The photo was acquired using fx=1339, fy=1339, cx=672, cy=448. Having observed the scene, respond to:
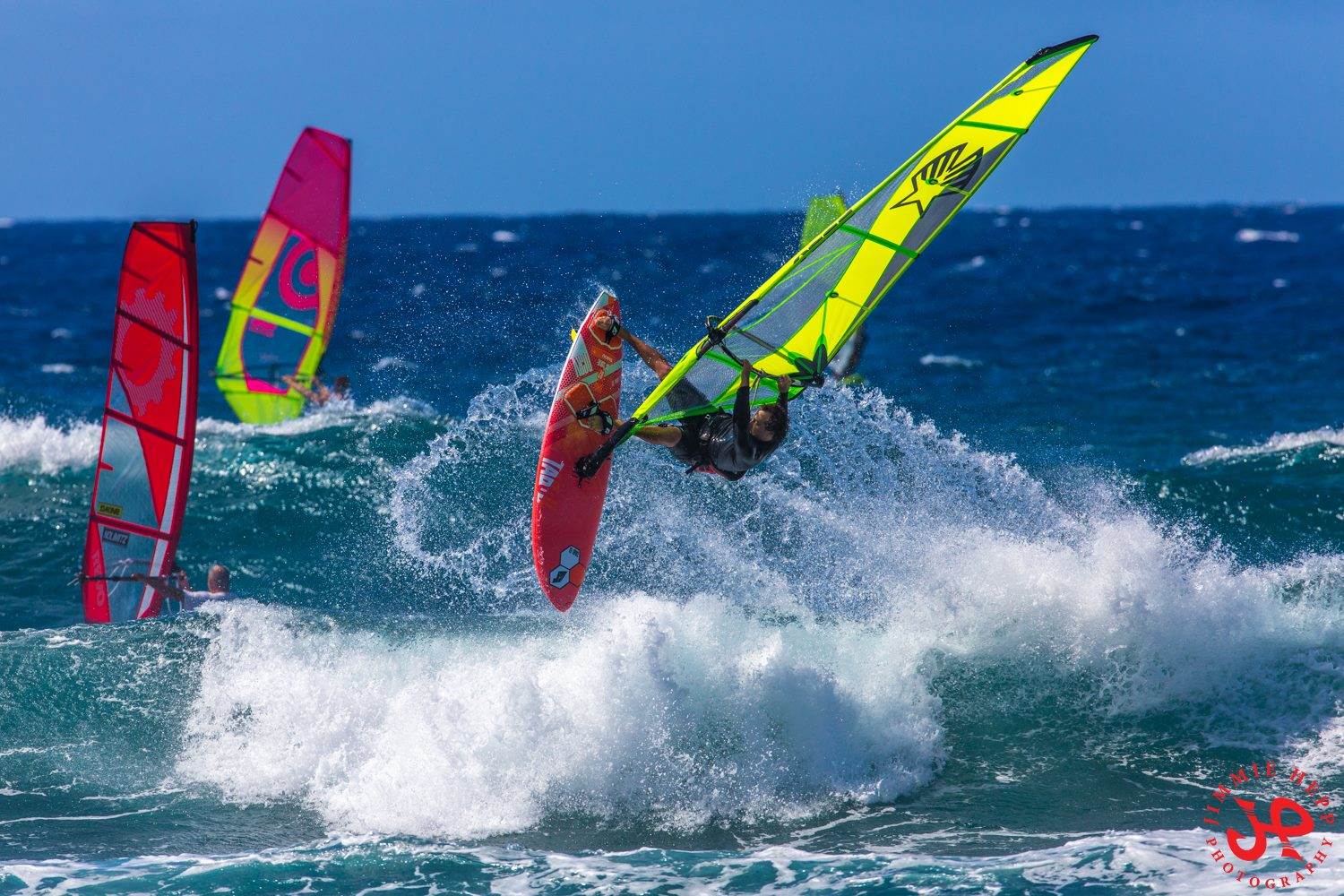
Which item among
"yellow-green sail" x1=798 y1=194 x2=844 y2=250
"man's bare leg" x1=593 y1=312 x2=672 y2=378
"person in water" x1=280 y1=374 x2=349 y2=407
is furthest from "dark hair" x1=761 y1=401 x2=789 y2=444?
"person in water" x1=280 y1=374 x2=349 y2=407

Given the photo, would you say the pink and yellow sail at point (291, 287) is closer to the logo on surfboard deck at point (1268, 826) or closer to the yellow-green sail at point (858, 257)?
the yellow-green sail at point (858, 257)

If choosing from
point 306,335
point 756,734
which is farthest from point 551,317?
point 756,734

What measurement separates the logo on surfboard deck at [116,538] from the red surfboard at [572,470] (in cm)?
300

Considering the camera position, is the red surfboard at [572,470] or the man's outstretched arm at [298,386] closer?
the red surfboard at [572,470]

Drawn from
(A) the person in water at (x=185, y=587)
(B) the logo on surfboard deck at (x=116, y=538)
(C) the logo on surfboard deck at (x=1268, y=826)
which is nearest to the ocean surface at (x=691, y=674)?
(C) the logo on surfboard deck at (x=1268, y=826)

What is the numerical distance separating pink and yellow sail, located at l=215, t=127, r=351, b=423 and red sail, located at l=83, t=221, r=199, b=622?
559 centimetres

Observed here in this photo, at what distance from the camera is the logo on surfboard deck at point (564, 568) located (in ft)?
23.7

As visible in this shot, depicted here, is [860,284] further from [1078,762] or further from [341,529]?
[341,529]

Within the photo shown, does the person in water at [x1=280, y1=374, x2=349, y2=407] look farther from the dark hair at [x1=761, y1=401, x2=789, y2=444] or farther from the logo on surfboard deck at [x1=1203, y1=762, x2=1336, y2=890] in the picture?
the logo on surfboard deck at [x1=1203, y1=762, x2=1336, y2=890]

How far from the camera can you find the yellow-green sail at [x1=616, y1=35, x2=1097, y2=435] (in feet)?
23.7

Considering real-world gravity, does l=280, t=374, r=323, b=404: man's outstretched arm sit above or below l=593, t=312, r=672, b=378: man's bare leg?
above

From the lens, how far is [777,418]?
267 inches

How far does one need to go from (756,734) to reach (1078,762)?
5.74ft

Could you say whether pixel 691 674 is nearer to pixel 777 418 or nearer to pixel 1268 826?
pixel 777 418
